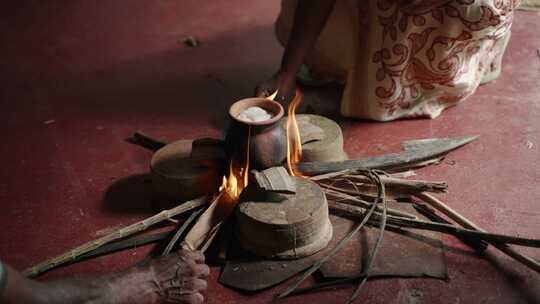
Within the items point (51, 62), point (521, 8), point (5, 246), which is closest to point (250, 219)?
point (5, 246)

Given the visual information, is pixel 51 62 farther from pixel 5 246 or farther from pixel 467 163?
pixel 467 163

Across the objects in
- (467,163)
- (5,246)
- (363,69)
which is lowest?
(5,246)

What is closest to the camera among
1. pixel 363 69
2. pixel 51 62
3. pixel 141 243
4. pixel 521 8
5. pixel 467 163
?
pixel 141 243

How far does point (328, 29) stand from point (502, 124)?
1.00 metres

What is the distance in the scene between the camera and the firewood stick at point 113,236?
6.66ft

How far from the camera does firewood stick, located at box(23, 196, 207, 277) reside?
2031 millimetres

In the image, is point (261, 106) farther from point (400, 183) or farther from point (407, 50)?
point (407, 50)

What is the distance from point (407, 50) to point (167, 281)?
1.53 m

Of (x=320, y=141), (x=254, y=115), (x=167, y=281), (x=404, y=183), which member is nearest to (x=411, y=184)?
(x=404, y=183)

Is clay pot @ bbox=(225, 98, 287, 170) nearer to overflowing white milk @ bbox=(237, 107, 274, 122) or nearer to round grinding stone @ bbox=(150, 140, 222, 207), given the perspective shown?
overflowing white milk @ bbox=(237, 107, 274, 122)

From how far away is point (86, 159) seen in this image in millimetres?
2721

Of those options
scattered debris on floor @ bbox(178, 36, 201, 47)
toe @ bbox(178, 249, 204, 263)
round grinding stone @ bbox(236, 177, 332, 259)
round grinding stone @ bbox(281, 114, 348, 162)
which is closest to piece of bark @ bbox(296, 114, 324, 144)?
round grinding stone @ bbox(281, 114, 348, 162)

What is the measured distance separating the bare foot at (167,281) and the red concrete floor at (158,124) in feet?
0.32

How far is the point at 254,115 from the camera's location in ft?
7.21
